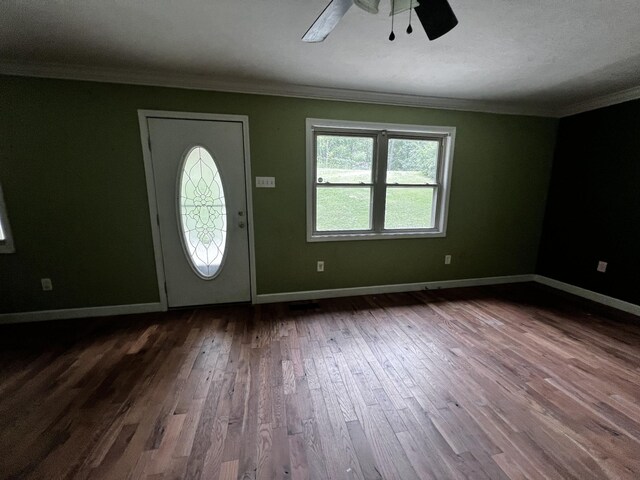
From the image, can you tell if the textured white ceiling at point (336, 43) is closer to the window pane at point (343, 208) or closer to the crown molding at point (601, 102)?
the crown molding at point (601, 102)

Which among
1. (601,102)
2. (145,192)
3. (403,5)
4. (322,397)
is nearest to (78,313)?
(145,192)

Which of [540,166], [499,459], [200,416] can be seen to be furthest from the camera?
[540,166]

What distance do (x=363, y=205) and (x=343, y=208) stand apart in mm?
262

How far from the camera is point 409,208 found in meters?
3.30

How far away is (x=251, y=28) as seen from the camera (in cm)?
167

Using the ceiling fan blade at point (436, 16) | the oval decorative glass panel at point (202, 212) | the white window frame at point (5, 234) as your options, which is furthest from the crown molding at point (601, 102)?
the white window frame at point (5, 234)

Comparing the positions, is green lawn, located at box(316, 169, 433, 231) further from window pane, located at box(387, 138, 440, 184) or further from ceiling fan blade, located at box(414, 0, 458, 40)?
ceiling fan blade, located at box(414, 0, 458, 40)

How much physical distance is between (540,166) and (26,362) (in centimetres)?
585

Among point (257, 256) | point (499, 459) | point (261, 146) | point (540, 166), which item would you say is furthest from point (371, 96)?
point (499, 459)

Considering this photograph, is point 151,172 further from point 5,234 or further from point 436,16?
point 436,16

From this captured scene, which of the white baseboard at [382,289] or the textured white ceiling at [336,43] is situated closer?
the textured white ceiling at [336,43]

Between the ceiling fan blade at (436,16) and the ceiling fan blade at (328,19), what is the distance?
0.35 meters

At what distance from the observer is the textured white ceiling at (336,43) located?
58.5 inches

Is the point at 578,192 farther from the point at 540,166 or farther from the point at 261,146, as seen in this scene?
the point at 261,146
